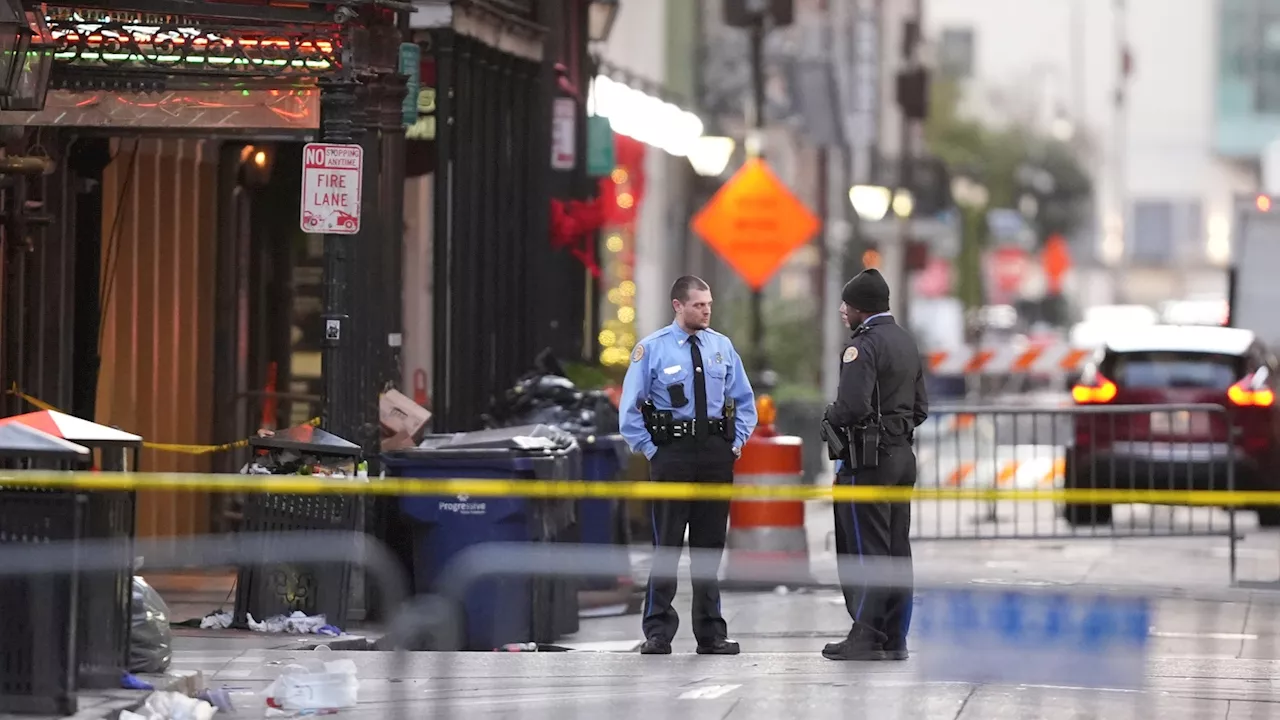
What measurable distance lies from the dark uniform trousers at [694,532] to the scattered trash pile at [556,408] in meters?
2.99

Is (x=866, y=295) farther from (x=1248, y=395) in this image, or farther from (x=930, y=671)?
(x=1248, y=395)

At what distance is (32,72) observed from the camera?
12.1 metres

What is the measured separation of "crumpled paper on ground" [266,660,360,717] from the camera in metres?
9.62

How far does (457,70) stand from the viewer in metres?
16.0

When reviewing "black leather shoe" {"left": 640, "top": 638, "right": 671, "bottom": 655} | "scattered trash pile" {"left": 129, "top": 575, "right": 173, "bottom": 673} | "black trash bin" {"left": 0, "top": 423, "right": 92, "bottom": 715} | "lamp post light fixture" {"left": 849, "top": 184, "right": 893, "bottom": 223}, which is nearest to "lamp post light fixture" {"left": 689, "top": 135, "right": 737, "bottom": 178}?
"lamp post light fixture" {"left": 849, "top": 184, "right": 893, "bottom": 223}

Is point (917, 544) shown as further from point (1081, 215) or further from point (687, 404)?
point (1081, 215)

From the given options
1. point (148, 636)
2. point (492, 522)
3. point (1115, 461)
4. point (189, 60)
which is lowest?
point (148, 636)

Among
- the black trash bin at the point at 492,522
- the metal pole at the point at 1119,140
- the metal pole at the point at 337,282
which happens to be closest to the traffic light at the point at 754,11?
the metal pole at the point at 337,282

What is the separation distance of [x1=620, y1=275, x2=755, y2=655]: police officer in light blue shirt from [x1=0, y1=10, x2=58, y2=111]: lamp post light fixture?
3.55 meters

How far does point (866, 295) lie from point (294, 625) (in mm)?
3392

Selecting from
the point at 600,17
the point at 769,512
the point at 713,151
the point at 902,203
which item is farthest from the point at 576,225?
the point at 902,203

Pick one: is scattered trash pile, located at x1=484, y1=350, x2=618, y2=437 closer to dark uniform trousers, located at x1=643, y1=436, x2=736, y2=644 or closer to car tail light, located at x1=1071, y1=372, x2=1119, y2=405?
dark uniform trousers, located at x1=643, y1=436, x2=736, y2=644

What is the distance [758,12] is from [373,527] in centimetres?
1171

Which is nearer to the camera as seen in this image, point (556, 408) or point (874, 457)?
point (874, 457)
